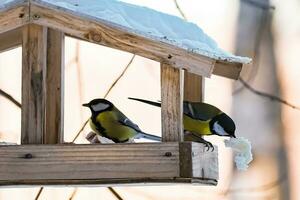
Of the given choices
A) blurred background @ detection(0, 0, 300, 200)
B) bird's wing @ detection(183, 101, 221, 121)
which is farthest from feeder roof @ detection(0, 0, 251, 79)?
blurred background @ detection(0, 0, 300, 200)

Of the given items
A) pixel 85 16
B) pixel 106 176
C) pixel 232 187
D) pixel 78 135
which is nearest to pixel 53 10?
pixel 85 16

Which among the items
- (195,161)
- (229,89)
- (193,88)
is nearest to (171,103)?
(195,161)

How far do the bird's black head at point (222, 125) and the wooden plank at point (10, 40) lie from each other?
49cm

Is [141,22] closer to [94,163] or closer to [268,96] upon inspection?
[94,163]

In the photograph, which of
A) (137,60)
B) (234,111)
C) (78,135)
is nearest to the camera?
(78,135)

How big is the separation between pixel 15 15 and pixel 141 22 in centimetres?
24

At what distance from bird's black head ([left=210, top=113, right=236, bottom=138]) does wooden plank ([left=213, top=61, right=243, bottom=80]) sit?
Answer: 16cm

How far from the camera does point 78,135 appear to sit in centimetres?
265

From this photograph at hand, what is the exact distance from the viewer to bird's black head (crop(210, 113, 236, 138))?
1.95 metres

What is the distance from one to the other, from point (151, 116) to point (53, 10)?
116 cm

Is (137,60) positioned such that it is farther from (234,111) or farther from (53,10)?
(53,10)

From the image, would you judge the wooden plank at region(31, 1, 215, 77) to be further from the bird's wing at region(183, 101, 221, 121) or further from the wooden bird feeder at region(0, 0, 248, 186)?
the bird's wing at region(183, 101, 221, 121)

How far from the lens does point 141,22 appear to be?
167 centimetres

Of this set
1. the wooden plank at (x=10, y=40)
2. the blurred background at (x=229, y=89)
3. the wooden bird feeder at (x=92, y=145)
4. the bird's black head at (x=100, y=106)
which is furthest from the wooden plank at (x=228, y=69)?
the blurred background at (x=229, y=89)
